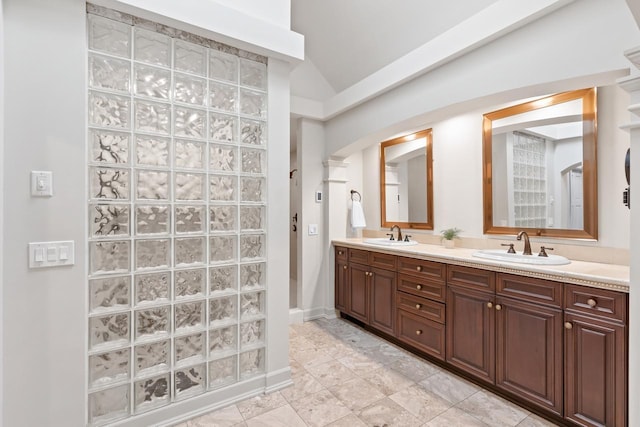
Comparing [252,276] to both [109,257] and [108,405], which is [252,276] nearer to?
[109,257]

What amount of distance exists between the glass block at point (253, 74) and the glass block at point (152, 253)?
1.16 m

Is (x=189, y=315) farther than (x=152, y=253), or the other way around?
(x=189, y=315)

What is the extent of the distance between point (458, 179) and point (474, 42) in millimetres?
1267

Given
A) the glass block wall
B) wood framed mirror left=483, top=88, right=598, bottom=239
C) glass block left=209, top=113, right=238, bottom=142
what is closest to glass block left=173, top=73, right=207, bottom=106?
the glass block wall

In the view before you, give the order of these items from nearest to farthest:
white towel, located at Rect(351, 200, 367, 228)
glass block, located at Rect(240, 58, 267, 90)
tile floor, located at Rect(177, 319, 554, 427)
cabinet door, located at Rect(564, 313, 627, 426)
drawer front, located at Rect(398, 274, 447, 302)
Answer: cabinet door, located at Rect(564, 313, 627, 426) → tile floor, located at Rect(177, 319, 554, 427) → glass block, located at Rect(240, 58, 267, 90) → drawer front, located at Rect(398, 274, 447, 302) → white towel, located at Rect(351, 200, 367, 228)

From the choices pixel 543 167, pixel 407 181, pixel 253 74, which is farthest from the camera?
pixel 407 181

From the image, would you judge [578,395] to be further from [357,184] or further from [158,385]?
[357,184]

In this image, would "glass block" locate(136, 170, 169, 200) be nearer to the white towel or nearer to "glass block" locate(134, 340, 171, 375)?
"glass block" locate(134, 340, 171, 375)

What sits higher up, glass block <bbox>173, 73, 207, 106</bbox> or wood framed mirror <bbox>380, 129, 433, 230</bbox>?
glass block <bbox>173, 73, 207, 106</bbox>

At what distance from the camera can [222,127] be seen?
197 centimetres

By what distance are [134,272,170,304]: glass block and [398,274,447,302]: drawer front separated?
187cm

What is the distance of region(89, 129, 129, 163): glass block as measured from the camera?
5.20ft

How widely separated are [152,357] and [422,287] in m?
1.98

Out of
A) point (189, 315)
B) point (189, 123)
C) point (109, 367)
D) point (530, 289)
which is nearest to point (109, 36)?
point (189, 123)
